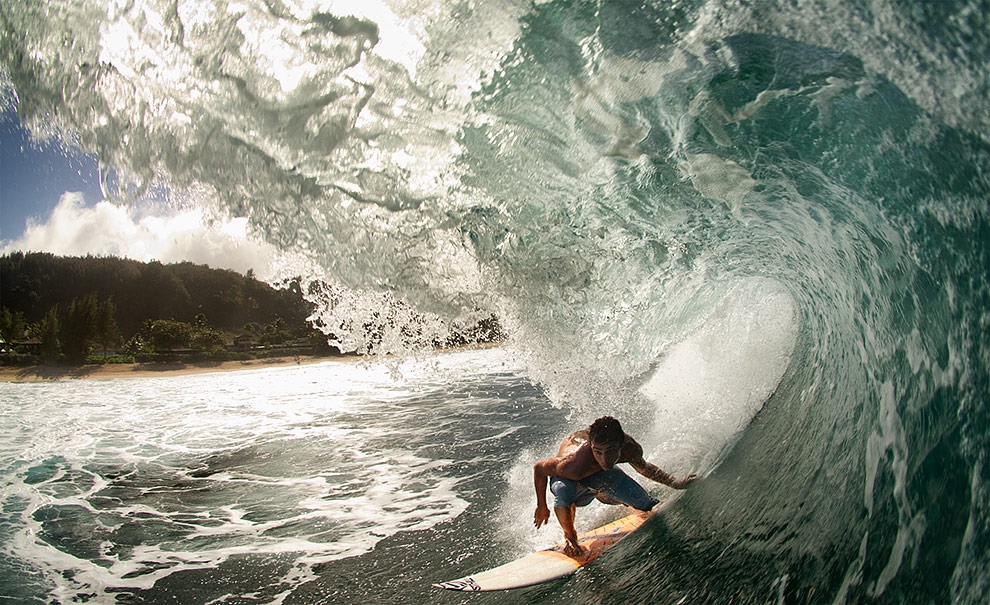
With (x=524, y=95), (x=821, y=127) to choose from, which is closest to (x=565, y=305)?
(x=524, y=95)

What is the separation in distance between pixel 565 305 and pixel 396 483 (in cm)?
406

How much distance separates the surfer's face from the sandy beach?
Answer: 144 ft

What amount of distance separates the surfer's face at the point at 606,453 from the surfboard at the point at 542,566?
723 millimetres

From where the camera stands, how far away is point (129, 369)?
135ft

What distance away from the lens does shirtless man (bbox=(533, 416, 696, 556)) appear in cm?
433

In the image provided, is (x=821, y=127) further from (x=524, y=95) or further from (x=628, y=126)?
(x=524, y=95)

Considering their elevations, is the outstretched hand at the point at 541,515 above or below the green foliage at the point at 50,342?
below

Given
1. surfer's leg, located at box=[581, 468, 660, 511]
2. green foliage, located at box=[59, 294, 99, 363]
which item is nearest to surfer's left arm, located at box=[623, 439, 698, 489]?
surfer's leg, located at box=[581, 468, 660, 511]

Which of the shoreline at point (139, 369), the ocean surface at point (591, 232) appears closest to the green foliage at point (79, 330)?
the shoreline at point (139, 369)

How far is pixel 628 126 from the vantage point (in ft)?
13.2

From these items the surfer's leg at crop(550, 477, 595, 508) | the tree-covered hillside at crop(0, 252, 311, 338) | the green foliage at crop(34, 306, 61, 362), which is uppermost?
the tree-covered hillside at crop(0, 252, 311, 338)

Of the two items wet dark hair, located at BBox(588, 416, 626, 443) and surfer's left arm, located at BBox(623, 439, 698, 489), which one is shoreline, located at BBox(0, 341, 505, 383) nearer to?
surfer's left arm, located at BBox(623, 439, 698, 489)

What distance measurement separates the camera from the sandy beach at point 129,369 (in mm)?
35688

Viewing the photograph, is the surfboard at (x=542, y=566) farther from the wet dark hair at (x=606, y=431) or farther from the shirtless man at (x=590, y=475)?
the wet dark hair at (x=606, y=431)
